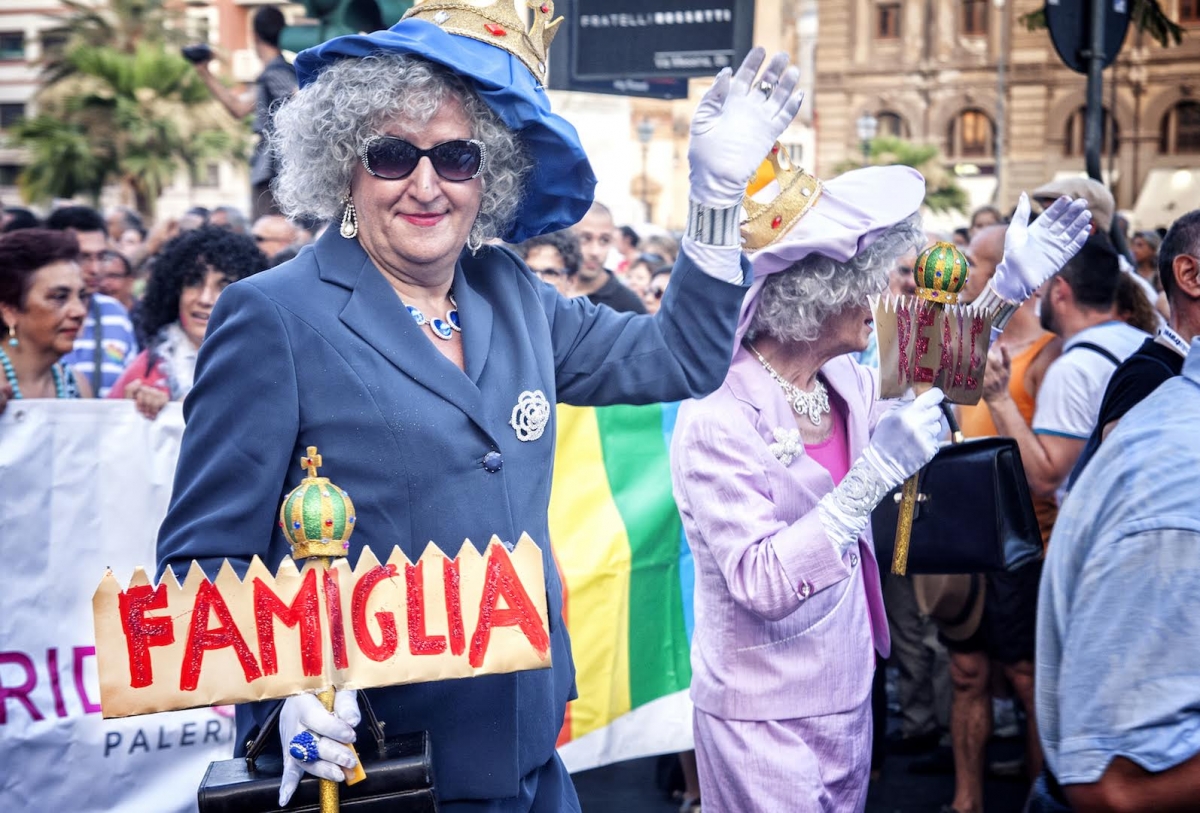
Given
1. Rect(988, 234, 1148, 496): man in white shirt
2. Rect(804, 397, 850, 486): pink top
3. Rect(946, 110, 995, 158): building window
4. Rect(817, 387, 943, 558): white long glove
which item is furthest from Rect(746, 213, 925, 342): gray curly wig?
Rect(946, 110, 995, 158): building window

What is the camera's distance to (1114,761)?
1.73 meters

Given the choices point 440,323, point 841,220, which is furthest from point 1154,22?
point 440,323

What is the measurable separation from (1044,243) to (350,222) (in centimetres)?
175

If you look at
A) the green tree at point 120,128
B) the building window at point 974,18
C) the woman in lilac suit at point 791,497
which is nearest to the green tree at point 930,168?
the building window at point 974,18

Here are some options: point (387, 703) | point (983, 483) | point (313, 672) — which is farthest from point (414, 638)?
point (983, 483)

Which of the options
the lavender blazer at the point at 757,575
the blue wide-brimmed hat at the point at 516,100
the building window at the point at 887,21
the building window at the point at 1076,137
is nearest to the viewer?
the blue wide-brimmed hat at the point at 516,100

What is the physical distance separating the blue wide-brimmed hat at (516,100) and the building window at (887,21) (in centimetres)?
5593

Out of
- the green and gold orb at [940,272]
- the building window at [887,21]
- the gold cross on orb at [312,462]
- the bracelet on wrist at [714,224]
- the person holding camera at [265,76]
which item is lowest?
the gold cross on orb at [312,462]

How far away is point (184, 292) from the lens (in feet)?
16.8

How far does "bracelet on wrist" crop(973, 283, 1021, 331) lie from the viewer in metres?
3.30

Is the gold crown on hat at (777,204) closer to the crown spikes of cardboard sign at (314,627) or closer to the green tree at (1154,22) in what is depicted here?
the crown spikes of cardboard sign at (314,627)

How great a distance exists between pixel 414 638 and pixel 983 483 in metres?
1.84

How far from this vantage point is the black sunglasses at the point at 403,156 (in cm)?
232

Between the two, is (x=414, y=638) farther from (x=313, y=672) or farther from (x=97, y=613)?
(x=97, y=613)
